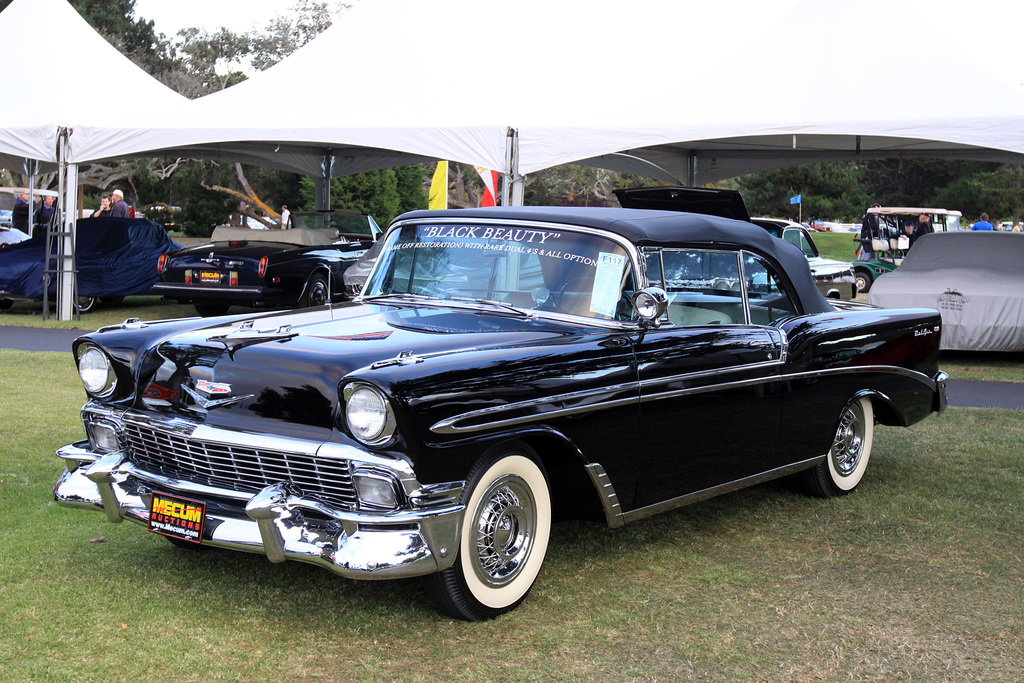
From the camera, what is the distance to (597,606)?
4.02 m

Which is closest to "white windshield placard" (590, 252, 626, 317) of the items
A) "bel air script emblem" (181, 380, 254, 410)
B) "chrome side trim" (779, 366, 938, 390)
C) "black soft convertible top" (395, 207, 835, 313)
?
"black soft convertible top" (395, 207, 835, 313)

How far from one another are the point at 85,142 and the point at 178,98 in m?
3.33

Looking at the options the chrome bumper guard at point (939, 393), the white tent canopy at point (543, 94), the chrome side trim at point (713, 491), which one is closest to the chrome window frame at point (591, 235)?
the chrome side trim at point (713, 491)

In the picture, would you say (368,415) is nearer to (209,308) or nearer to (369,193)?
(209,308)

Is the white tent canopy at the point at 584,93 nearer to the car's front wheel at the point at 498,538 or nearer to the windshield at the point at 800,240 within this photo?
the windshield at the point at 800,240

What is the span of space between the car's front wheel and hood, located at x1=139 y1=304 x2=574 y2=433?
0.48 metres

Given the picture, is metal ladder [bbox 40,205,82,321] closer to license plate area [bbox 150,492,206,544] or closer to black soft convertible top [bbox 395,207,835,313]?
black soft convertible top [bbox 395,207,835,313]

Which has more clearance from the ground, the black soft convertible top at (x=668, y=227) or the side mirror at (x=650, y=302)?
the black soft convertible top at (x=668, y=227)

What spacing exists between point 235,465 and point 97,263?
13199mm

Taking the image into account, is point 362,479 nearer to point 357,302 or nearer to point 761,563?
point 357,302

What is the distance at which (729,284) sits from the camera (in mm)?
5043

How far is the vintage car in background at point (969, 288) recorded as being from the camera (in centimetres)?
1168

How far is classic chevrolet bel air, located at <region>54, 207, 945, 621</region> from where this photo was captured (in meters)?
3.49

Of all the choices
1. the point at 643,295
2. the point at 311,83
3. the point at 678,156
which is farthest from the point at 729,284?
the point at 678,156
